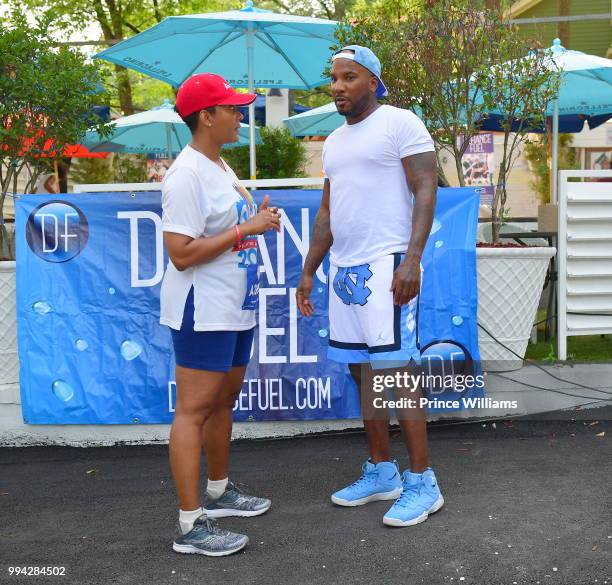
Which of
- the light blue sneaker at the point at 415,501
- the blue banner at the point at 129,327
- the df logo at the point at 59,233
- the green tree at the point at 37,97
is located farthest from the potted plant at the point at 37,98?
the light blue sneaker at the point at 415,501

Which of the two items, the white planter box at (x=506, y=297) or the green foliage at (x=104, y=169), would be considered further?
the green foliage at (x=104, y=169)

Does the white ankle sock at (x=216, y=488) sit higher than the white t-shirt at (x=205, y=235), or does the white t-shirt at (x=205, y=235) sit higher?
the white t-shirt at (x=205, y=235)

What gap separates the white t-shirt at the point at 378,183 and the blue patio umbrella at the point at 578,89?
205 inches

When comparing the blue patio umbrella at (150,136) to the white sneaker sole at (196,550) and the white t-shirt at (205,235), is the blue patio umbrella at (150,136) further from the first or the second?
the white sneaker sole at (196,550)

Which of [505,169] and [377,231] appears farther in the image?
[505,169]

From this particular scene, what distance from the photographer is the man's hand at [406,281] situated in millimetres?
3619

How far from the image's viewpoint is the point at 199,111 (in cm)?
354

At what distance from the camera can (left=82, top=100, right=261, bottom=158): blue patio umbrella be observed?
12.6m

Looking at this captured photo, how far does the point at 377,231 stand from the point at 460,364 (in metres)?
1.71

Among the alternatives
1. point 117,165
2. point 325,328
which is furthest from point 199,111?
point 117,165

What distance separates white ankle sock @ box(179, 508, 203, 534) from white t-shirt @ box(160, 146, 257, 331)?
29.1 inches

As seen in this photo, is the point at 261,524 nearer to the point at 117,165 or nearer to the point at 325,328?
the point at 325,328

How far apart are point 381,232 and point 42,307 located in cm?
243

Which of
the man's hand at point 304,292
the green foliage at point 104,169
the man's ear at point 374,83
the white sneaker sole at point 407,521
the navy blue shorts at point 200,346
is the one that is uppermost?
the man's ear at point 374,83
